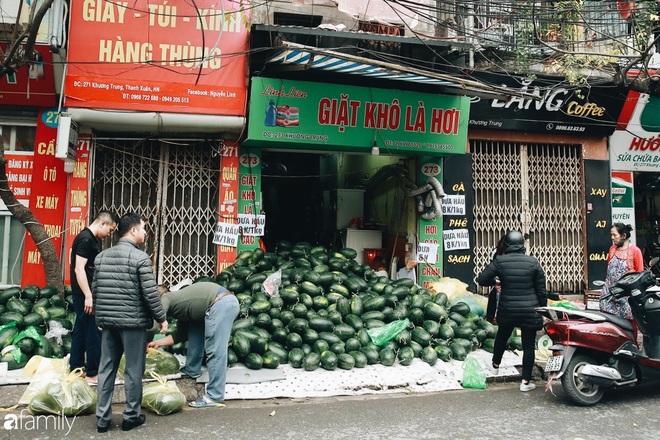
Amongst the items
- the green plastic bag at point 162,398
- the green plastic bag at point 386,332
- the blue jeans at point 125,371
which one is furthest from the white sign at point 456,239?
the blue jeans at point 125,371

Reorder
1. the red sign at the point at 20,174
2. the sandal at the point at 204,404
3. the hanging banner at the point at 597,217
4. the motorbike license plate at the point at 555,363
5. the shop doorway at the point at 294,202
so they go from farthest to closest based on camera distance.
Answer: the shop doorway at the point at 294,202
the hanging banner at the point at 597,217
the red sign at the point at 20,174
the motorbike license plate at the point at 555,363
the sandal at the point at 204,404

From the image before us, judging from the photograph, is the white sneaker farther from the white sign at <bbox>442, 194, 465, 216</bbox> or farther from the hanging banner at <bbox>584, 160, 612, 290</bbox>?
the hanging banner at <bbox>584, 160, 612, 290</bbox>

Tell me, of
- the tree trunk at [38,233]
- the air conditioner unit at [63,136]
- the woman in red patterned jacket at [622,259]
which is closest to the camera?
the woman in red patterned jacket at [622,259]

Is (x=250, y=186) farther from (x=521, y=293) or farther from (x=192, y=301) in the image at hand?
(x=521, y=293)

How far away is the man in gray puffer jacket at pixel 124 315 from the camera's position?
14.0 feet

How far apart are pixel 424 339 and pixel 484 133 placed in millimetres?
5182

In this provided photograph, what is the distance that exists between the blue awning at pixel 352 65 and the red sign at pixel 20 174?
14.2ft

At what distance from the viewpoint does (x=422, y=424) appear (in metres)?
4.68

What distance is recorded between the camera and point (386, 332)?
6.50 m

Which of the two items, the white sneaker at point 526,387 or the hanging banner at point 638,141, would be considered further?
the hanging banner at point 638,141

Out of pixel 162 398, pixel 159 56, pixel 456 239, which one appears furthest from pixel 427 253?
pixel 162 398

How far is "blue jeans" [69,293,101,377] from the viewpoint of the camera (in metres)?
5.24

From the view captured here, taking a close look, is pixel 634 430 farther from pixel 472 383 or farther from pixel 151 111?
pixel 151 111

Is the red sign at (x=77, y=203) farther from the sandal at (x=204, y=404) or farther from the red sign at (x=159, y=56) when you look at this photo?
the sandal at (x=204, y=404)
